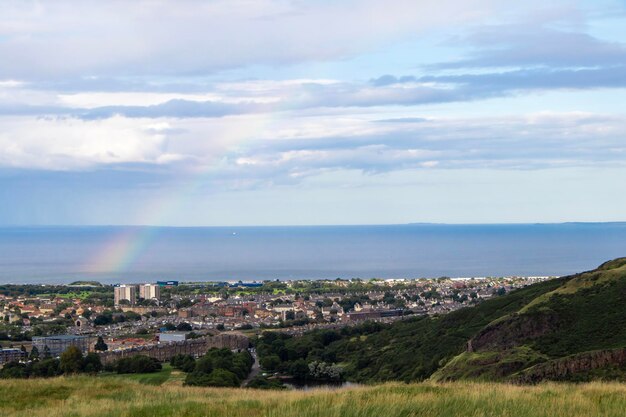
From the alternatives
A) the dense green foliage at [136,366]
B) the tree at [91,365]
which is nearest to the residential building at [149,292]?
the dense green foliage at [136,366]

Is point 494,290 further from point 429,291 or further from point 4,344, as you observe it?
point 4,344

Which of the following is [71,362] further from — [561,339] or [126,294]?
[126,294]

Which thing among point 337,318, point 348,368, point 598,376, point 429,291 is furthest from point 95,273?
point 598,376

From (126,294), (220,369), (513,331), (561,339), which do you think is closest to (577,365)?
(561,339)

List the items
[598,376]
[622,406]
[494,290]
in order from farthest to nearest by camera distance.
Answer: [494,290], [598,376], [622,406]

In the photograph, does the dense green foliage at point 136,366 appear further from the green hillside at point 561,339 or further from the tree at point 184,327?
the tree at point 184,327

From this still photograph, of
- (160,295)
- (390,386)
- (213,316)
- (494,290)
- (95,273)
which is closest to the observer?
(390,386)
